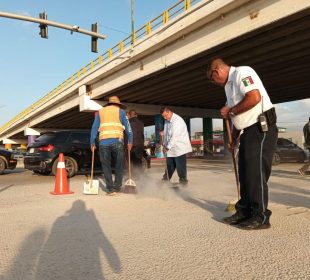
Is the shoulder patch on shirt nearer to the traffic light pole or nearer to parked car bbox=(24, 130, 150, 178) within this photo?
parked car bbox=(24, 130, 150, 178)

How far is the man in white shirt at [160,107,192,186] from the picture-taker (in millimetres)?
7109

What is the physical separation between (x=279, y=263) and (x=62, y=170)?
4.86 metres

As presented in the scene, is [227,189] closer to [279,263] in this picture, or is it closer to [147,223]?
[147,223]

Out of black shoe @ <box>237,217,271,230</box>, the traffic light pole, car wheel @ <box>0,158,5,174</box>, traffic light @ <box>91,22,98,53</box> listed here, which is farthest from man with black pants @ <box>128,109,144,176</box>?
traffic light @ <box>91,22,98,53</box>

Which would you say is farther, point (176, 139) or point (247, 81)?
point (176, 139)

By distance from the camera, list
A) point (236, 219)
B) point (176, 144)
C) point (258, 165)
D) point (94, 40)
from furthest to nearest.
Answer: point (94, 40) → point (176, 144) → point (236, 219) → point (258, 165)

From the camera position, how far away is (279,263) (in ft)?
8.31

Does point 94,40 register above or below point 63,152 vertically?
above

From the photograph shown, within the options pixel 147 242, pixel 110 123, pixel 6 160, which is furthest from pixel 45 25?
pixel 147 242

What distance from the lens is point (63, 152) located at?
10609 millimetres

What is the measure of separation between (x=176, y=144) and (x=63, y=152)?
467cm

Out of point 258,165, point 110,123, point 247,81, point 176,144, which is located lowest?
point 258,165

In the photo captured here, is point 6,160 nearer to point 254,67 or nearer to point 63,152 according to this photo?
point 63,152

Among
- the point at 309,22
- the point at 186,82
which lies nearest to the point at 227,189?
the point at 309,22
